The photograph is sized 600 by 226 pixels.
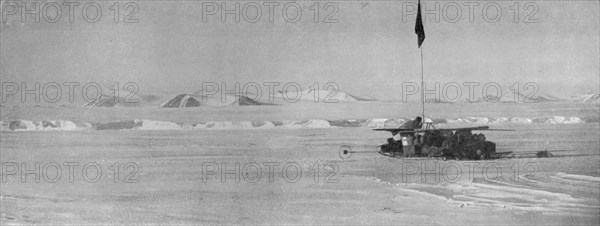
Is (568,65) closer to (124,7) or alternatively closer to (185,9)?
(185,9)

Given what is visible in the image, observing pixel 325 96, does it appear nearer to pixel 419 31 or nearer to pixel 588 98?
pixel 419 31

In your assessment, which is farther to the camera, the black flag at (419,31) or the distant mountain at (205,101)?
the black flag at (419,31)

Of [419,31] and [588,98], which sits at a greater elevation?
[419,31]

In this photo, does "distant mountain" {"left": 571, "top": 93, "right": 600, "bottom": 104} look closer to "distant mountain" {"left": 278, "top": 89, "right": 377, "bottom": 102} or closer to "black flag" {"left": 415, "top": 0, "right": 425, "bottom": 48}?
"black flag" {"left": 415, "top": 0, "right": 425, "bottom": 48}

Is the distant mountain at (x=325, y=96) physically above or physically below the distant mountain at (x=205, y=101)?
above

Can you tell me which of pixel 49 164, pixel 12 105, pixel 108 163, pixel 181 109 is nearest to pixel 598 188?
pixel 181 109

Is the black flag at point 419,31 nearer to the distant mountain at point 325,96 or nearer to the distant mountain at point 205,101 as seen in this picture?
the distant mountain at point 325,96

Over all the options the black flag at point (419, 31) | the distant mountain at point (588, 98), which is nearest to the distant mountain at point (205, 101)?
the black flag at point (419, 31)

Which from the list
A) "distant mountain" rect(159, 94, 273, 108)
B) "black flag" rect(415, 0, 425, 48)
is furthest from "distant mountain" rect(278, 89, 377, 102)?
"black flag" rect(415, 0, 425, 48)

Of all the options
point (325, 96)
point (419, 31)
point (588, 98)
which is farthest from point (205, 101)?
point (588, 98)
